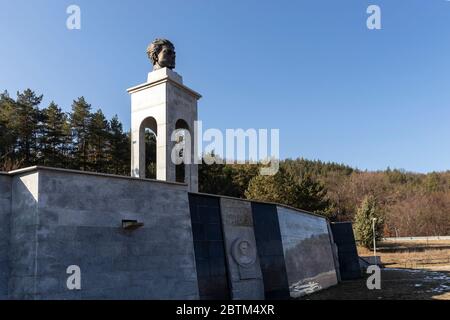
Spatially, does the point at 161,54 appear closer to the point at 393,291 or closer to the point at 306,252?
the point at 306,252

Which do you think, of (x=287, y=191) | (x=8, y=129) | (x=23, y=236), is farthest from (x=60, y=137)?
(x=23, y=236)

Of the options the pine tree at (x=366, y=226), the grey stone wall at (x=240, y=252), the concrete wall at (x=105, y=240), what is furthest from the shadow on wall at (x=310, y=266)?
the pine tree at (x=366, y=226)

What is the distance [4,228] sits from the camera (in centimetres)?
952

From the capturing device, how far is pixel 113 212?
10.6 meters

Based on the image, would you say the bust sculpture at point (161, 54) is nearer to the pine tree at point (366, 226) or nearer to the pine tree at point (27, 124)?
the pine tree at point (27, 124)

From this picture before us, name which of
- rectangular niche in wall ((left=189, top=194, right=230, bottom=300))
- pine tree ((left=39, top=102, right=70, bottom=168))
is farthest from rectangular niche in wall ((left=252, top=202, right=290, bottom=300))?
pine tree ((left=39, top=102, right=70, bottom=168))

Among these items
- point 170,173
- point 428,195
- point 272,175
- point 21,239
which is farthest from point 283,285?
point 428,195

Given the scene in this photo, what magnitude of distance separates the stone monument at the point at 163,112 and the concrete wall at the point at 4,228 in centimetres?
572

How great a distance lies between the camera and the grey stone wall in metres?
13.3

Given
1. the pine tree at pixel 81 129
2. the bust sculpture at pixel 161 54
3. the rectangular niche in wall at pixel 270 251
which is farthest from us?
the pine tree at pixel 81 129

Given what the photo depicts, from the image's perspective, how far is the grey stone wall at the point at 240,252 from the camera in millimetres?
13266

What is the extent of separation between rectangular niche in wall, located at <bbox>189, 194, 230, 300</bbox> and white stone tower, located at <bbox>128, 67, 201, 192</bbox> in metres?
2.38

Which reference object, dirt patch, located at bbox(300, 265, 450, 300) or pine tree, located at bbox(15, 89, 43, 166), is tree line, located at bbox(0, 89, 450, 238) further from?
dirt patch, located at bbox(300, 265, 450, 300)

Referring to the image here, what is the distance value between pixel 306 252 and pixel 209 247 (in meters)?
6.77
